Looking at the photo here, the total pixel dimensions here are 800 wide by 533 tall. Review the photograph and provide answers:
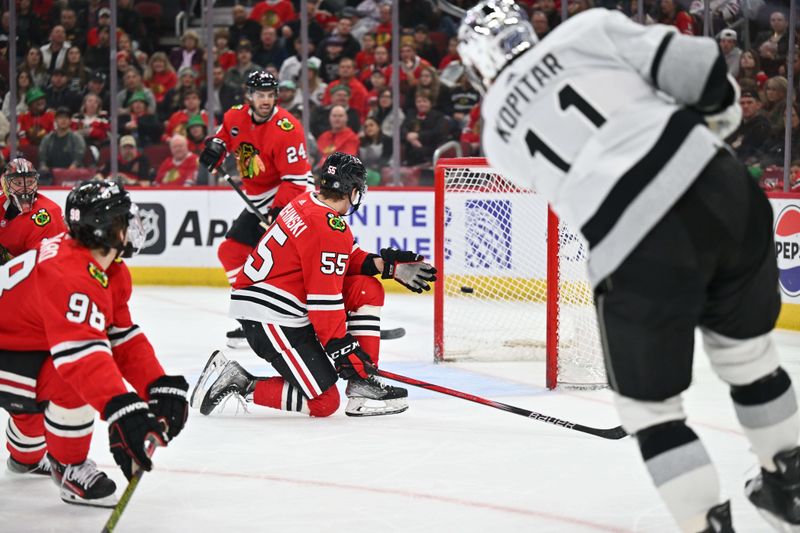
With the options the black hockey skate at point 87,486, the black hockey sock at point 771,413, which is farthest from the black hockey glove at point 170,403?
the black hockey sock at point 771,413

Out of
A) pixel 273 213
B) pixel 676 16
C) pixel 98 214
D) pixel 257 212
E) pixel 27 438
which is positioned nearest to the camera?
pixel 98 214

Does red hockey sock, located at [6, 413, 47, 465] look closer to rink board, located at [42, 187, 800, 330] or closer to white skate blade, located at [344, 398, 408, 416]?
white skate blade, located at [344, 398, 408, 416]

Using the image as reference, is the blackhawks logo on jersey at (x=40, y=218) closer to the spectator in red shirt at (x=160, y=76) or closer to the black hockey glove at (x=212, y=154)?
the black hockey glove at (x=212, y=154)

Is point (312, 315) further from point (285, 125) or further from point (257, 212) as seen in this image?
point (285, 125)

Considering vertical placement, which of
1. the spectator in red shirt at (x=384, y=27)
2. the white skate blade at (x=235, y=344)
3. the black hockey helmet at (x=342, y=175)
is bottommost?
the white skate blade at (x=235, y=344)

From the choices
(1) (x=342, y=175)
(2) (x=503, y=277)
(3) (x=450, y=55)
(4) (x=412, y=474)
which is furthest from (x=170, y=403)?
(3) (x=450, y=55)

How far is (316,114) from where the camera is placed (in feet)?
23.6

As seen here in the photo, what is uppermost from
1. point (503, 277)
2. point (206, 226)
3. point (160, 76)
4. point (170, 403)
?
point (160, 76)

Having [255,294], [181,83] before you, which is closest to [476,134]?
[181,83]

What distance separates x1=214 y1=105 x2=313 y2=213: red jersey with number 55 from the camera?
5.13m

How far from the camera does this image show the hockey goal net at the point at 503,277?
4191 millimetres

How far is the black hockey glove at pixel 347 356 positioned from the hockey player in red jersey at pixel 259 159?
1666 millimetres

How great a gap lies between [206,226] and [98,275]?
508 cm

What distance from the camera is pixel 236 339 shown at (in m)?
5.09
